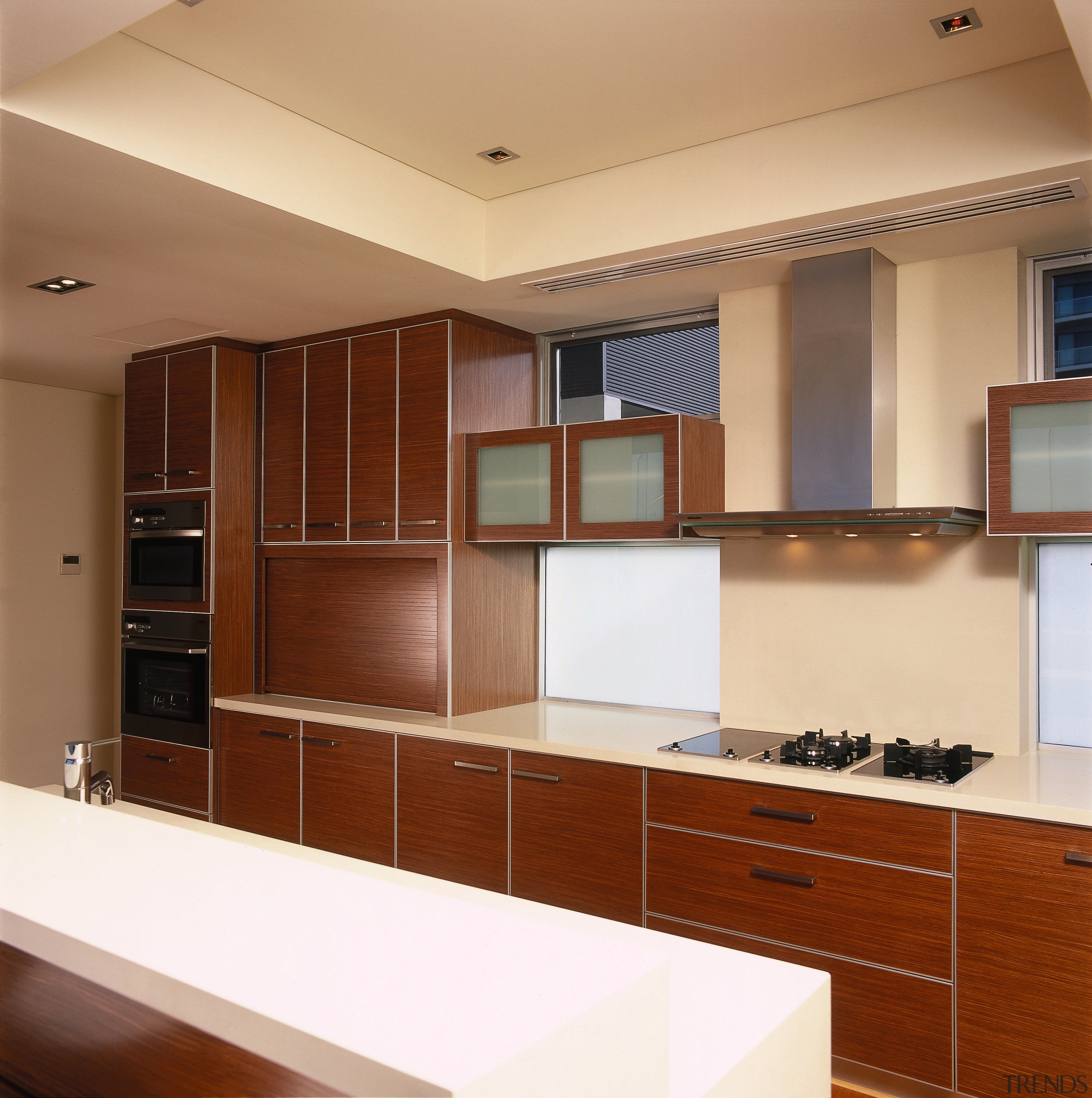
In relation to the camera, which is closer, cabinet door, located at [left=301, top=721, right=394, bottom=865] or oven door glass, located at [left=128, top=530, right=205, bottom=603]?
cabinet door, located at [left=301, top=721, right=394, bottom=865]

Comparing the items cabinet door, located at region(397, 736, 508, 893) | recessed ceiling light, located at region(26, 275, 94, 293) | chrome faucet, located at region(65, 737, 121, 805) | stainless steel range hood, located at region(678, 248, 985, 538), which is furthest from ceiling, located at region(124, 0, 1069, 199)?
cabinet door, located at region(397, 736, 508, 893)

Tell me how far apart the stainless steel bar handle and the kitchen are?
2.49 ft

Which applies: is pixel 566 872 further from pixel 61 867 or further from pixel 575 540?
pixel 61 867

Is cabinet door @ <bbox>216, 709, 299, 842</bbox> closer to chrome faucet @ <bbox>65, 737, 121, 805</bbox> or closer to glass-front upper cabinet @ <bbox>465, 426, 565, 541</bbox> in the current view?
glass-front upper cabinet @ <bbox>465, 426, 565, 541</bbox>

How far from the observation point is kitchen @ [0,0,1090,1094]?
249 cm

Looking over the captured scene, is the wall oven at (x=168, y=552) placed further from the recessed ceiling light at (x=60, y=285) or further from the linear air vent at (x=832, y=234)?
the linear air vent at (x=832, y=234)

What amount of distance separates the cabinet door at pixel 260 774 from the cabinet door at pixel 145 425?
4.09 feet

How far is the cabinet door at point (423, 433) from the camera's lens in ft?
12.6

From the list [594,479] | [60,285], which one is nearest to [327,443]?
[60,285]

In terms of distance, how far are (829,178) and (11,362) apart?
4.24 meters

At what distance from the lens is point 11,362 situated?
16.2ft

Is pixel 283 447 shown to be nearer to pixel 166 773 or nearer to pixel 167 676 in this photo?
pixel 167 676

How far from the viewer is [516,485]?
3.78 metres

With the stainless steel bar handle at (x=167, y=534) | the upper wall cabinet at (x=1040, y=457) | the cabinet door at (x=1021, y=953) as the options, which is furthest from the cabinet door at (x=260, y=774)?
the upper wall cabinet at (x=1040, y=457)
